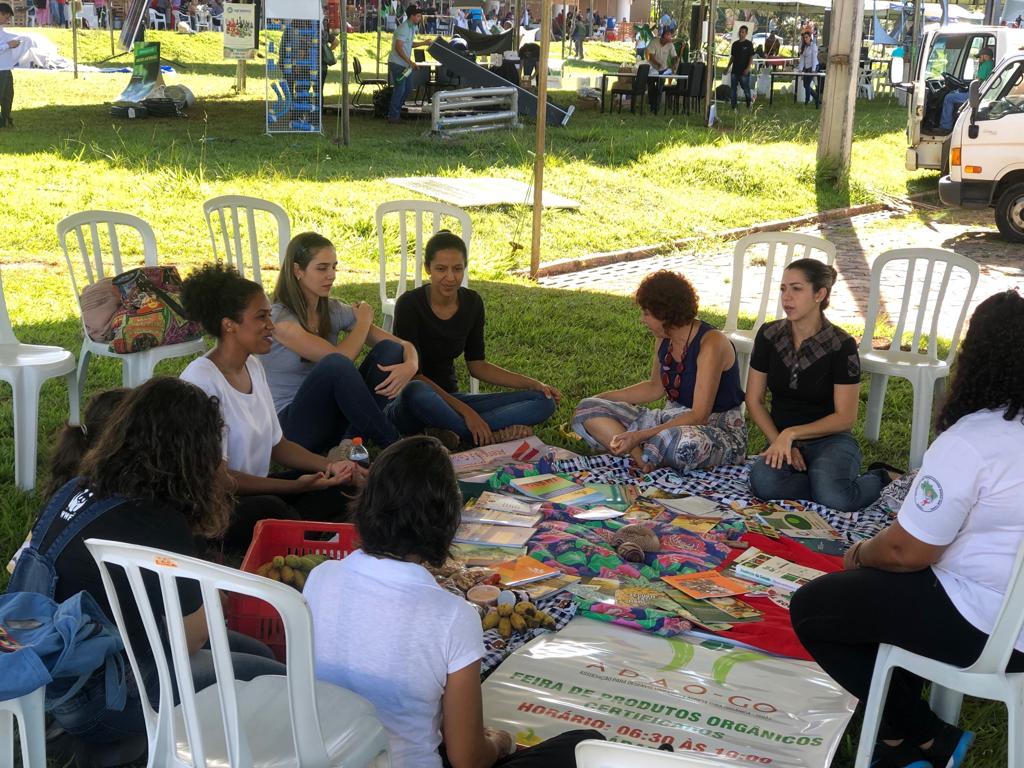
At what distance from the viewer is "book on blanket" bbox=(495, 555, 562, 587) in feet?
13.0

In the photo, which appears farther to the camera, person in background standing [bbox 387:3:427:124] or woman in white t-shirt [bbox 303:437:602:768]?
person in background standing [bbox 387:3:427:124]

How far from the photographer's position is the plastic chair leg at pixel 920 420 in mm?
5277

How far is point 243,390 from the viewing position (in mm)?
4125

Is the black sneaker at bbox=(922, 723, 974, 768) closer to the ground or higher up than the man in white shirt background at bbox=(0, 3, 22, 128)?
closer to the ground

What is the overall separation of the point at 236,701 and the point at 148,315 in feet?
10.0

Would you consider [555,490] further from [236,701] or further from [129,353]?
[236,701]

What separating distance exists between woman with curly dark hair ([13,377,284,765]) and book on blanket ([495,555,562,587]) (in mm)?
1336

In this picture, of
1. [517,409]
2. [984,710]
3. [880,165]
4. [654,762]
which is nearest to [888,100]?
[880,165]

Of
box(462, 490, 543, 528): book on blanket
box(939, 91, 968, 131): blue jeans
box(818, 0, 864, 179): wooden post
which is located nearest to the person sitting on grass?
box(462, 490, 543, 528): book on blanket

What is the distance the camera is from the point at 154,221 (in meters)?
9.70

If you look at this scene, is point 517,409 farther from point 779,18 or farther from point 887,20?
point 779,18

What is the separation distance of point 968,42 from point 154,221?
40.4 feet

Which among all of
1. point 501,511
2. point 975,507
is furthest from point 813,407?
point 975,507

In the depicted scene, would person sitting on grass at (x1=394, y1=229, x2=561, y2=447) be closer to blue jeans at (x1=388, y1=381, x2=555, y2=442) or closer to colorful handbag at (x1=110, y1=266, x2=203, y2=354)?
blue jeans at (x1=388, y1=381, x2=555, y2=442)
